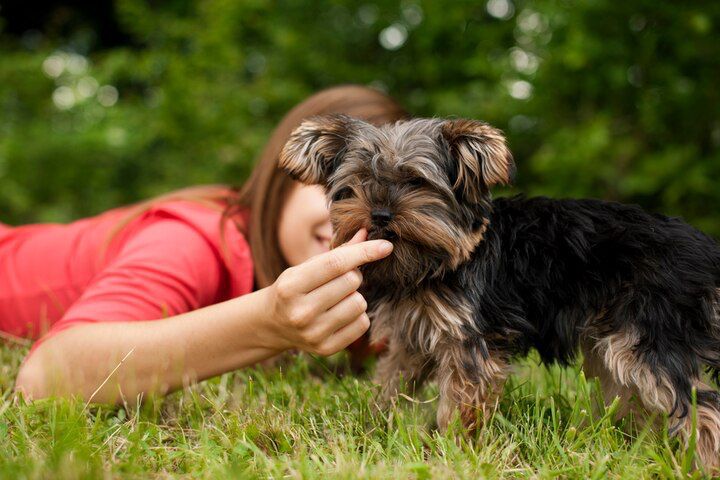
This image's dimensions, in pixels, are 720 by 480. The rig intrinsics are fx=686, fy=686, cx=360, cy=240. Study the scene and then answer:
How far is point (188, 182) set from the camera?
830cm

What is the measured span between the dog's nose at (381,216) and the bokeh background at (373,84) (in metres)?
3.69

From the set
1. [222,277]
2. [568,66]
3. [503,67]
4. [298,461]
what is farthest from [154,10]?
[298,461]

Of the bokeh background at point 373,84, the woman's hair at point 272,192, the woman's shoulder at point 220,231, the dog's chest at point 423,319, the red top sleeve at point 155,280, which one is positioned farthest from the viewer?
the bokeh background at point 373,84

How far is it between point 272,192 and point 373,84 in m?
3.93

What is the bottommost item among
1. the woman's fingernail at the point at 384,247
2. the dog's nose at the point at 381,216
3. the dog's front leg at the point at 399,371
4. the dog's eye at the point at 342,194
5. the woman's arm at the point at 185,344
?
the dog's front leg at the point at 399,371

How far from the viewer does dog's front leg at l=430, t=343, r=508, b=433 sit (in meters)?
2.84

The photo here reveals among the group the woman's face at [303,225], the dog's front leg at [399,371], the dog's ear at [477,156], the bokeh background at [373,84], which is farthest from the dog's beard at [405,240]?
the bokeh background at [373,84]

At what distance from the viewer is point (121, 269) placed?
11.7 ft

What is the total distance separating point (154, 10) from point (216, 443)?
856 cm

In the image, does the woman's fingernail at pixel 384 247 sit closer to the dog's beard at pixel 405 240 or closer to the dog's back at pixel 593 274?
the dog's beard at pixel 405 240

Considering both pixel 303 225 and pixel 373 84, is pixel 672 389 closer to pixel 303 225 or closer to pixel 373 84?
pixel 303 225

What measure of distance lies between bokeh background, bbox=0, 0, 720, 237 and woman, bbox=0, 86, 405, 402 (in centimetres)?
239

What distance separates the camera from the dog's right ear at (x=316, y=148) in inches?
117

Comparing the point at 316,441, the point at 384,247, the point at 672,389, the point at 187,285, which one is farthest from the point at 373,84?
the point at 672,389
